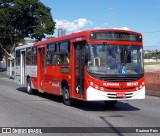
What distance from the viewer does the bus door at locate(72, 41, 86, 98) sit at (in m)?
13.6

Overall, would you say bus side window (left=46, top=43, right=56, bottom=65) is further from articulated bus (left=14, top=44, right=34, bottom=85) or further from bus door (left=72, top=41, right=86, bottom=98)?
bus door (left=72, top=41, right=86, bottom=98)

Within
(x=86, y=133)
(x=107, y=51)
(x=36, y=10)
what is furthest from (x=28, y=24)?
(x=86, y=133)

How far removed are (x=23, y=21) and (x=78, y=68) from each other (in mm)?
42643

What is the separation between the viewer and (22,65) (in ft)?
73.5

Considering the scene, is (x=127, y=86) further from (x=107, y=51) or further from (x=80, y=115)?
(x=80, y=115)

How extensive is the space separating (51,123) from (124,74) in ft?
12.9

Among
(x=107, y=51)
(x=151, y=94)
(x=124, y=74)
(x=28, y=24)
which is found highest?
(x=28, y=24)

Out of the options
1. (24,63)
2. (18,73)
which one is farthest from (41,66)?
(18,73)

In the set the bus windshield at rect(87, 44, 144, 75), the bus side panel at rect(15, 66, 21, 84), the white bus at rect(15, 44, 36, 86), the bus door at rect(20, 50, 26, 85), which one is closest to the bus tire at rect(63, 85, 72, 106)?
the bus windshield at rect(87, 44, 144, 75)

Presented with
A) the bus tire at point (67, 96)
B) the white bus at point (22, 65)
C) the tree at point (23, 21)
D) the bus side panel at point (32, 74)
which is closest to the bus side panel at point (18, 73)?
the white bus at point (22, 65)

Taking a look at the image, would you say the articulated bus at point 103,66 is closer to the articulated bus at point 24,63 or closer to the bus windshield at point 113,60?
the bus windshield at point 113,60

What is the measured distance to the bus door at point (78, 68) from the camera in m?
13.6

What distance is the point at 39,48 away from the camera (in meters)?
18.9

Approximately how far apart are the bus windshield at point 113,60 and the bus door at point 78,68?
584 mm
